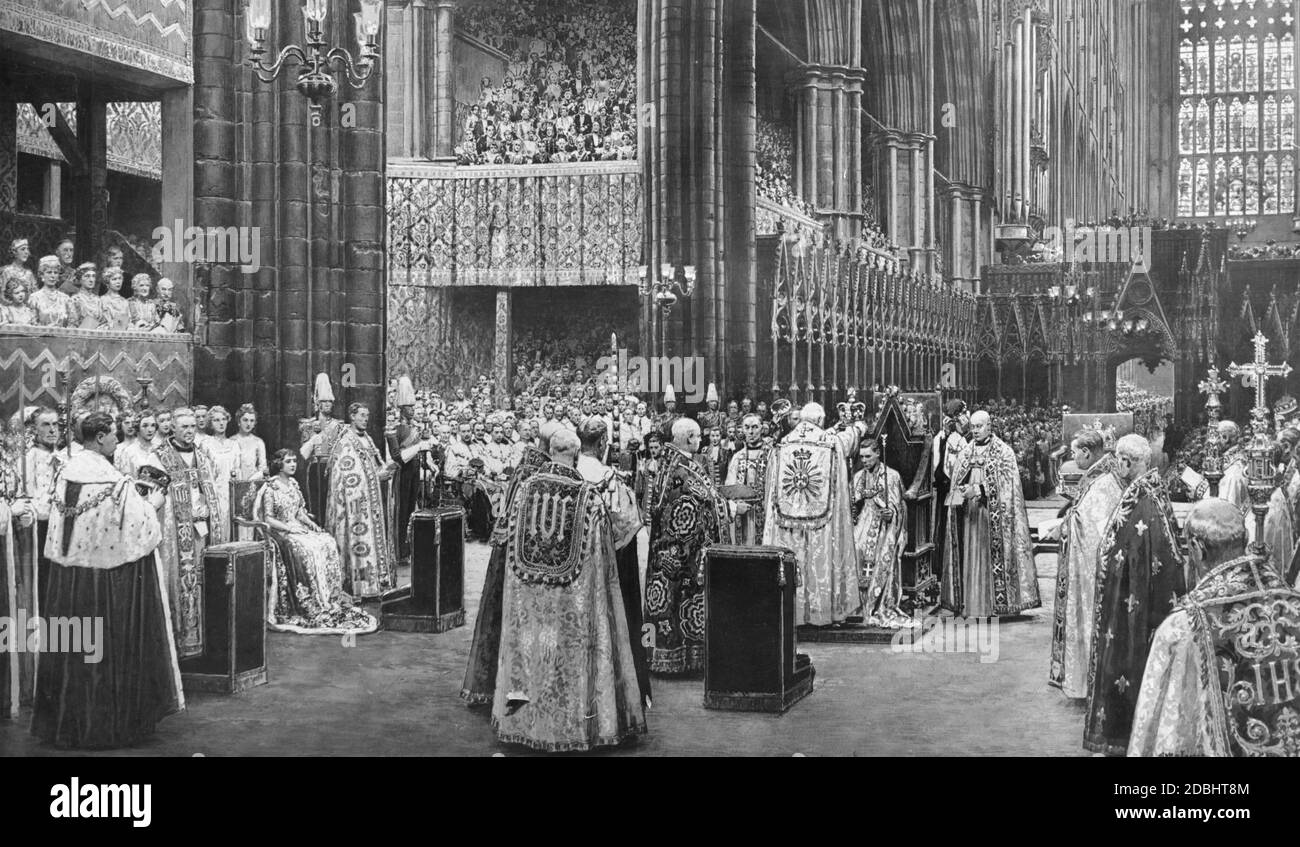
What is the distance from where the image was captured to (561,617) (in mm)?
6480

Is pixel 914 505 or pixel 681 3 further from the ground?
pixel 681 3

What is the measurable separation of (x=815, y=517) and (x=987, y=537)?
5.64 feet

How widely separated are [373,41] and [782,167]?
12.1 metres

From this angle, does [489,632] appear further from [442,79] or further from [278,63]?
[442,79]

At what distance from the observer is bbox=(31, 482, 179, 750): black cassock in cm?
654

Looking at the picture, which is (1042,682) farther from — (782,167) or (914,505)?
(782,167)

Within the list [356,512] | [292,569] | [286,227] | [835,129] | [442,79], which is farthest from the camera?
[835,129]

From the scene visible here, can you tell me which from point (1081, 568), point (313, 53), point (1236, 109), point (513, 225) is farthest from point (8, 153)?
point (1236, 109)

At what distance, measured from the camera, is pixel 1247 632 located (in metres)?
4.88

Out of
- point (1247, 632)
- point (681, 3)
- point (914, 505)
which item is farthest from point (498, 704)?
point (681, 3)

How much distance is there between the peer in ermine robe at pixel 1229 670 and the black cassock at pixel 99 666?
15.7ft

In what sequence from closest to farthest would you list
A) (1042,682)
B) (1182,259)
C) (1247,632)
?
(1247,632) → (1042,682) → (1182,259)

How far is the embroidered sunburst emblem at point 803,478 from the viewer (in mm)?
9445
